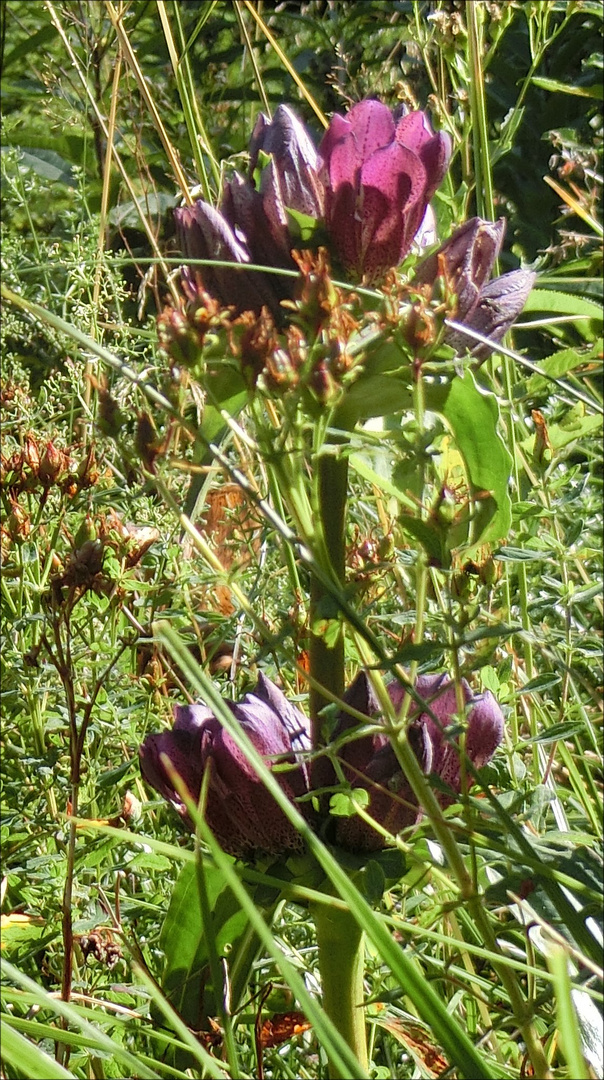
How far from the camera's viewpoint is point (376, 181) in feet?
1.77

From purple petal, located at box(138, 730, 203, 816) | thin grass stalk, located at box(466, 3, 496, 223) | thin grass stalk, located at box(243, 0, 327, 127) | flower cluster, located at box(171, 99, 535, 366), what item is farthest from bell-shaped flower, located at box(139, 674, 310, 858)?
thin grass stalk, located at box(243, 0, 327, 127)

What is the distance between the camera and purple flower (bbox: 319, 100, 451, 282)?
1.77ft

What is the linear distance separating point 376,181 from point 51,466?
35 cm

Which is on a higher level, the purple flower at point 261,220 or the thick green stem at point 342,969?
the purple flower at point 261,220

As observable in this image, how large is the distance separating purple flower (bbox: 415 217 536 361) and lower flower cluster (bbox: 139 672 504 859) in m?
0.19

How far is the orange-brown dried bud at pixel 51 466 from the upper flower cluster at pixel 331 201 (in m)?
0.25

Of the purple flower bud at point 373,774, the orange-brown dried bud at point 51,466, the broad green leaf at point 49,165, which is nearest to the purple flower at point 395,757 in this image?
the purple flower bud at point 373,774

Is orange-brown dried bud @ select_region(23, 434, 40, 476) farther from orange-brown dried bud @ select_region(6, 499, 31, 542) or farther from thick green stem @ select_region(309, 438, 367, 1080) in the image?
thick green stem @ select_region(309, 438, 367, 1080)

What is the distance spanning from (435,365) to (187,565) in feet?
1.66

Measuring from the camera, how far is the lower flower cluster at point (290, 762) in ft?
1.92

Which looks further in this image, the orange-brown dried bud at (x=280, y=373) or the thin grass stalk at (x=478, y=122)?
the thin grass stalk at (x=478, y=122)

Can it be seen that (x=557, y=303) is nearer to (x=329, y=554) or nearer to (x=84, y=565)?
(x=329, y=554)

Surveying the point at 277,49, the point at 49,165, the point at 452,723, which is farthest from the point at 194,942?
the point at 49,165

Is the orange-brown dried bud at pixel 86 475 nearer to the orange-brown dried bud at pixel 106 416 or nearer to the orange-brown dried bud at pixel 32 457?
the orange-brown dried bud at pixel 32 457
